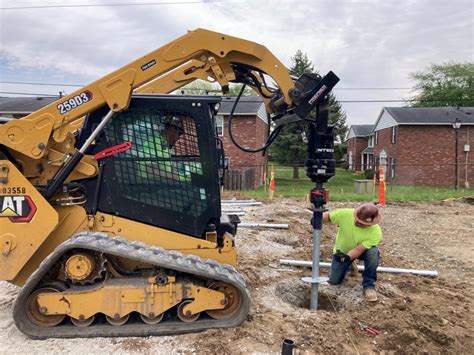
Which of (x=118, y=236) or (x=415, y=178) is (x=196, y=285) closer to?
(x=118, y=236)

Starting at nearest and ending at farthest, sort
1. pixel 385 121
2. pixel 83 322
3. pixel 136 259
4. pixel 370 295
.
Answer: pixel 136 259, pixel 83 322, pixel 370 295, pixel 385 121

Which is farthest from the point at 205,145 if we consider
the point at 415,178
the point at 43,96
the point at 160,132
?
the point at 43,96

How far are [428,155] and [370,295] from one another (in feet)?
90.6

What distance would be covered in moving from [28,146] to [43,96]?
30.2 meters

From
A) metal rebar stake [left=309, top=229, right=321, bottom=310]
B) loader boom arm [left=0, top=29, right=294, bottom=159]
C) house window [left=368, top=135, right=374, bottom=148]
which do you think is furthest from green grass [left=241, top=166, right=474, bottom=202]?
house window [left=368, top=135, right=374, bottom=148]

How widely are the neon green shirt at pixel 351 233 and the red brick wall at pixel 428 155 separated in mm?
25823

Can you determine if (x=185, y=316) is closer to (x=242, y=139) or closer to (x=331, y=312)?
(x=331, y=312)

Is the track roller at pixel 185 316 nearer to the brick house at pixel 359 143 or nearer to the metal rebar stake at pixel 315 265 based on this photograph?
the metal rebar stake at pixel 315 265

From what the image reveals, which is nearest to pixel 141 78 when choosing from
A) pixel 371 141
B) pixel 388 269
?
pixel 388 269

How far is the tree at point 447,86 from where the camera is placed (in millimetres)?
50750

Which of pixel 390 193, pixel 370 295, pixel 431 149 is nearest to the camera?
pixel 370 295

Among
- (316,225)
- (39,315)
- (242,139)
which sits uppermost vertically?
(242,139)

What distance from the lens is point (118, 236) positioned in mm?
4141

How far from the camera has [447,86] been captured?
5322cm
